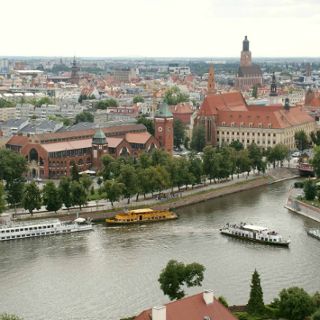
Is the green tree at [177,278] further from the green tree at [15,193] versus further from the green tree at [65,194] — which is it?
the green tree at [15,193]

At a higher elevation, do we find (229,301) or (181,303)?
(181,303)

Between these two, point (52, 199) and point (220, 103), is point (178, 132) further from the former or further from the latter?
point (52, 199)

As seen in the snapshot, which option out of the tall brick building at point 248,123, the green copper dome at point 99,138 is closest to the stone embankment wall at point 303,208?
the green copper dome at point 99,138

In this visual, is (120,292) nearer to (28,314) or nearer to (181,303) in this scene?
(28,314)

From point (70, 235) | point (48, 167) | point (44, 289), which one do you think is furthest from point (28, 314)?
point (48, 167)

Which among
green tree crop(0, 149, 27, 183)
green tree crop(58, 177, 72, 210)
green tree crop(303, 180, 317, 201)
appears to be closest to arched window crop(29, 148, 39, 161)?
green tree crop(0, 149, 27, 183)

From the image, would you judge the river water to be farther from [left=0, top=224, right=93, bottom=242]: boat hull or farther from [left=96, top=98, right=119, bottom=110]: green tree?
[left=96, top=98, right=119, bottom=110]: green tree
